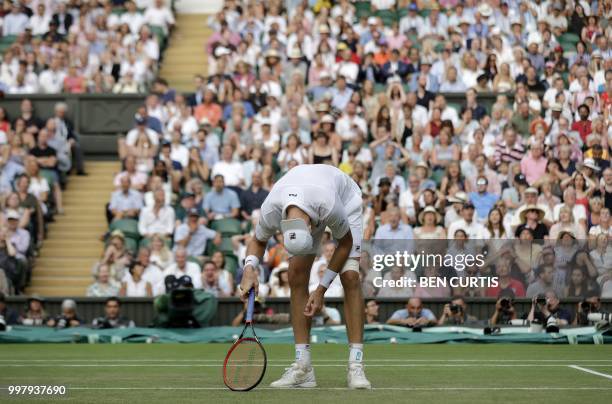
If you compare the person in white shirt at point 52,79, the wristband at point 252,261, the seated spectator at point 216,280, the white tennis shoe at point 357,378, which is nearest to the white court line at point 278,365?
the wristband at point 252,261

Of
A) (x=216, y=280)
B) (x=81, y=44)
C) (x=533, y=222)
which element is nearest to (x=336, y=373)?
(x=216, y=280)

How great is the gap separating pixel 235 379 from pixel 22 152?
13.1 m

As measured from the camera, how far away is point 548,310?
16.2 meters

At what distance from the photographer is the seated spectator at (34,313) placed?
17391 millimetres

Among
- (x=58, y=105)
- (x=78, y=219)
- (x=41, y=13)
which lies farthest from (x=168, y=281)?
(x=41, y=13)

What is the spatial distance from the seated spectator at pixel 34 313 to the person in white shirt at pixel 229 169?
3.94 meters

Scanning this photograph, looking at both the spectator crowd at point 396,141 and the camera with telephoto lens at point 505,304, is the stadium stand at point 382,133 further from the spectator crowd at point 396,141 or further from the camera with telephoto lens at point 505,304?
the camera with telephoto lens at point 505,304

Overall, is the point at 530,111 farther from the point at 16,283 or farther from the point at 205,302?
the point at 16,283

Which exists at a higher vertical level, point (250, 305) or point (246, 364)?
point (250, 305)

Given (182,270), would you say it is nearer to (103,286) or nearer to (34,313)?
(103,286)

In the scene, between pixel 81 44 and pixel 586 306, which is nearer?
pixel 586 306

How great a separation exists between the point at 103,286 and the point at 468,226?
5462mm

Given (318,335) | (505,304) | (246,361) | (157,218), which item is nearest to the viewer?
(246,361)

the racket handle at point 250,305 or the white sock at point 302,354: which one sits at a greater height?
the racket handle at point 250,305
